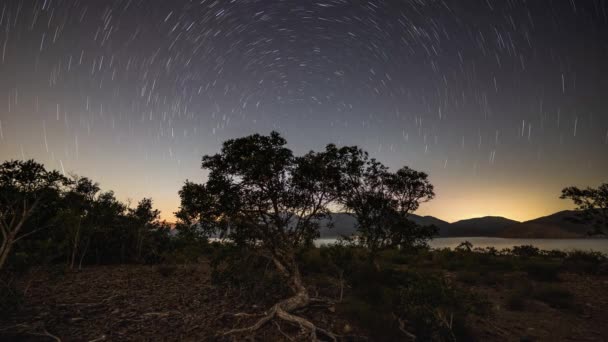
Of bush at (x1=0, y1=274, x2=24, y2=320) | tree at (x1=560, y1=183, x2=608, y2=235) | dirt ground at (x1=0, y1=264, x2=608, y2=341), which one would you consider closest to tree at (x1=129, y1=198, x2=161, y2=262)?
dirt ground at (x1=0, y1=264, x2=608, y2=341)

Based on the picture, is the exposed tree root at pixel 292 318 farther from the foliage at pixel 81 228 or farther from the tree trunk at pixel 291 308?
the foliage at pixel 81 228

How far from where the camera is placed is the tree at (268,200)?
10.8m

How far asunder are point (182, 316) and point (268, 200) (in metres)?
5.53

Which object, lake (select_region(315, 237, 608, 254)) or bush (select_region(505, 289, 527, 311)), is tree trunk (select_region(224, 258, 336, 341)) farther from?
lake (select_region(315, 237, 608, 254))

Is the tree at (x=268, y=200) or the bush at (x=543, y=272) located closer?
the tree at (x=268, y=200)

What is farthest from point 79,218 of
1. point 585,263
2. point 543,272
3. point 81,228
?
point 585,263

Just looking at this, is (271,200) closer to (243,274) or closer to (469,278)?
(243,274)

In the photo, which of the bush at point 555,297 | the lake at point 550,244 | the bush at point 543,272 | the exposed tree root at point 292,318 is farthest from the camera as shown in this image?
the lake at point 550,244

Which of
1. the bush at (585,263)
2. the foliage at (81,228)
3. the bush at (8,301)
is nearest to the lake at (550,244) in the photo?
the bush at (585,263)

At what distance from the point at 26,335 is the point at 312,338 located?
28.4ft

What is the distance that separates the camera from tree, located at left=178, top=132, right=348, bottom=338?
10.8 meters

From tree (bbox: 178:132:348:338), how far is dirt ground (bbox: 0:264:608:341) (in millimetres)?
1715

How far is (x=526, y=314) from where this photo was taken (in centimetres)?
1181

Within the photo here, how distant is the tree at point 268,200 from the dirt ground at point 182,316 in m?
1.71
